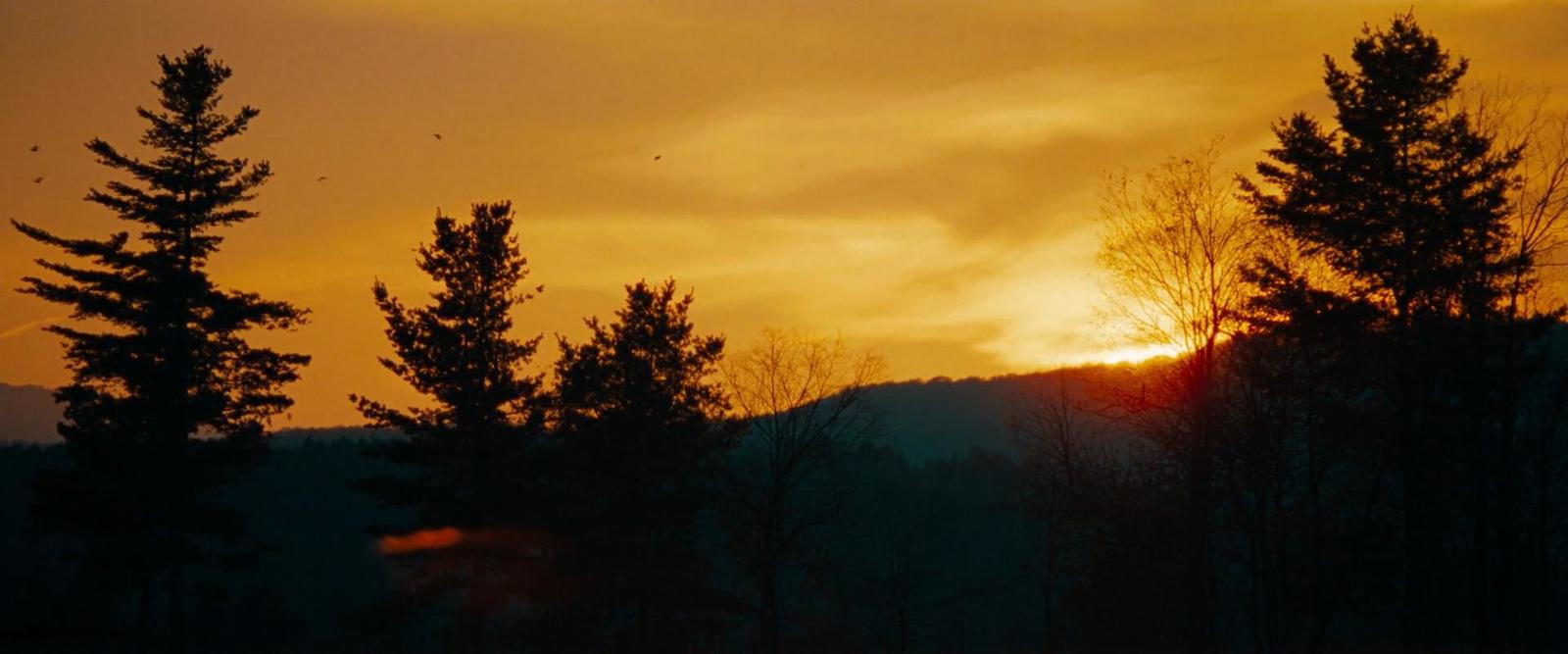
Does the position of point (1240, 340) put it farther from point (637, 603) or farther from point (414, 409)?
point (414, 409)

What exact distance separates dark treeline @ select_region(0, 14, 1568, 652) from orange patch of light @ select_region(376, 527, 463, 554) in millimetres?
82

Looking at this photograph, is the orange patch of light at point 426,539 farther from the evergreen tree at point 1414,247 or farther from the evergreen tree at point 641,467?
the evergreen tree at point 1414,247

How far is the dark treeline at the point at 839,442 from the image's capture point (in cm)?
2995

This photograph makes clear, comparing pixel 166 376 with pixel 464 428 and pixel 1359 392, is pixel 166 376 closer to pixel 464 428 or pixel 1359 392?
pixel 464 428

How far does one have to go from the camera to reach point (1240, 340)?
32.7m

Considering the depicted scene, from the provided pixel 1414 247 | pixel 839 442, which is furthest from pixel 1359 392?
pixel 839 442

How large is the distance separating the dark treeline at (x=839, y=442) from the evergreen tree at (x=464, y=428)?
0.30 feet

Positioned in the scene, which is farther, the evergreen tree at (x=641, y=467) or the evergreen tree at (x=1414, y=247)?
the evergreen tree at (x=641, y=467)

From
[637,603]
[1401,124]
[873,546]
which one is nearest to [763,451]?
[637,603]

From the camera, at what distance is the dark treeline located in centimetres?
2995

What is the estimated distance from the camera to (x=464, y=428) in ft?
128

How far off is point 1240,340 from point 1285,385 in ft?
5.36

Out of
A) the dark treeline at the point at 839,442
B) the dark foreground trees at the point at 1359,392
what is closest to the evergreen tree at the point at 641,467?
the dark treeline at the point at 839,442

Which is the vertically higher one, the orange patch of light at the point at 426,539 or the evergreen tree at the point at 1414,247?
the evergreen tree at the point at 1414,247
